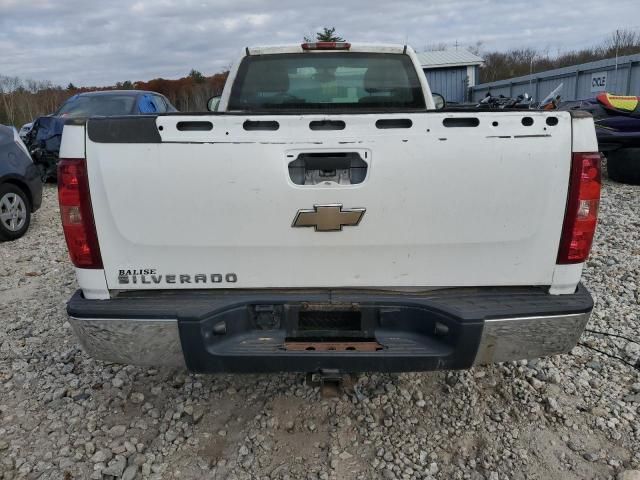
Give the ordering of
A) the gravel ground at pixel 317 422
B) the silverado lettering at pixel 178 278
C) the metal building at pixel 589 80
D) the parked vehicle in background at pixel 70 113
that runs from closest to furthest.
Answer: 1. the silverado lettering at pixel 178 278
2. the gravel ground at pixel 317 422
3. the parked vehicle in background at pixel 70 113
4. the metal building at pixel 589 80

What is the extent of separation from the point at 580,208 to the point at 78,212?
214 centimetres

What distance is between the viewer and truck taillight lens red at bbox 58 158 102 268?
2.23m

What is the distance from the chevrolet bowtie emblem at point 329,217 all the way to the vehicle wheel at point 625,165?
8.10m

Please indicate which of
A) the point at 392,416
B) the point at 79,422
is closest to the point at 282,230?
the point at 392,416

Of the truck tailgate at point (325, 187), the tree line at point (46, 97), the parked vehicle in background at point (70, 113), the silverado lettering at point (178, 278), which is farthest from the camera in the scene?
the tree line at point (46, 97)

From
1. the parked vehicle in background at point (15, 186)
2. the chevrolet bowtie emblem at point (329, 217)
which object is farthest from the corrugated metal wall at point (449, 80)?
the chevrolet bowtie emblem at point (329, 217)

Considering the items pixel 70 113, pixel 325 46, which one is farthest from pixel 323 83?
pixel 70 113

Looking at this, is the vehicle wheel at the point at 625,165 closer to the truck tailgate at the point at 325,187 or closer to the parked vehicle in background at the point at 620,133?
the parked vehicle in background at the point at 620,133

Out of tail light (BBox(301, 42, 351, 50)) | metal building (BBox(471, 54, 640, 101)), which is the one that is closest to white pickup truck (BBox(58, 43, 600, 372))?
tail light (BBox(301, 42, 351, 50))

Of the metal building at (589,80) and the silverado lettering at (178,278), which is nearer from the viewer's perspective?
the silverado lettering at (178,278)

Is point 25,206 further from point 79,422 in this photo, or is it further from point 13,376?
point 79,422

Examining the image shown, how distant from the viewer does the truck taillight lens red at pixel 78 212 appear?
2.23 metres

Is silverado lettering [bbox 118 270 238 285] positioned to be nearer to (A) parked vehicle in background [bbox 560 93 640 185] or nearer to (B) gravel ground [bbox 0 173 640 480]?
(B) gravel ground [bbox 0 173 640 480]

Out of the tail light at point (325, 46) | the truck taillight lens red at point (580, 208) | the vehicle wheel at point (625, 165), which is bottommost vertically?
the vehicle wheel at point (625, 165)
